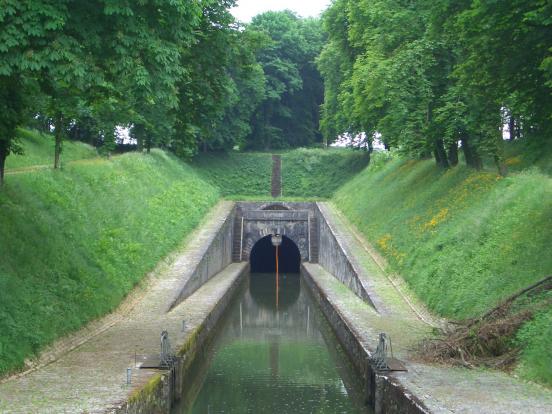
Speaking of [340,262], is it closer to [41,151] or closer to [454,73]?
[454,73]

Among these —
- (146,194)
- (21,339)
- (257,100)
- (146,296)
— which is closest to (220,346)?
(146,296)

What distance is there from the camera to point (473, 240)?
19.0 meters

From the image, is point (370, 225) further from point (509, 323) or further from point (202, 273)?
point (509, 323)

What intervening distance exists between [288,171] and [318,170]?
2251mm

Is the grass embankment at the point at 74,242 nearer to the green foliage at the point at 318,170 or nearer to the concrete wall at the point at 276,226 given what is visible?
the concrete wall at the point at 276,226

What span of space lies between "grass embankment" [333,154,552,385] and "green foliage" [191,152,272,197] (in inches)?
646

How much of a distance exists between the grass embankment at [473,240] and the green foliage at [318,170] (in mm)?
14969

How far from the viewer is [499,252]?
17000mm

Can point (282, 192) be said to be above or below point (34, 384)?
above

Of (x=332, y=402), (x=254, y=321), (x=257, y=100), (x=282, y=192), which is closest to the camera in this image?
(x=332, y=402)

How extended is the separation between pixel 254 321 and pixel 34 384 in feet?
47.5

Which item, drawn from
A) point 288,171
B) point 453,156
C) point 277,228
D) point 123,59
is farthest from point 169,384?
point 288,171

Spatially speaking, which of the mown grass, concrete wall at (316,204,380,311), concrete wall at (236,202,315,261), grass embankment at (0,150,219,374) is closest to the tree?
grass embankment at (0,150,219,374)

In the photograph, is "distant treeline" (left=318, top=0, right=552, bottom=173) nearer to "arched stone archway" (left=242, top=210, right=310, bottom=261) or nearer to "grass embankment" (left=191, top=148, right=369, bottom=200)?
"arched stone archway" (left=242, top=210, right=310, bottom=261)
